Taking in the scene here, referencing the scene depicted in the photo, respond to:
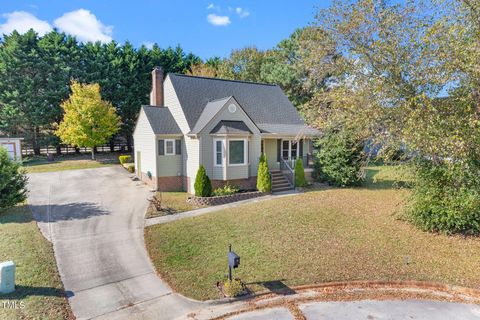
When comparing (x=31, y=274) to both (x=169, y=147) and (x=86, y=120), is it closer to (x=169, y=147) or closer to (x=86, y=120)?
(x=169, y=147)

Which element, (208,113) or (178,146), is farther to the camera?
(178,146)

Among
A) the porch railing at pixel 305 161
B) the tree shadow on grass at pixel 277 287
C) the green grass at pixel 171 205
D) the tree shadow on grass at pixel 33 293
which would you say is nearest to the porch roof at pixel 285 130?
the porch railing at pixel 305 161

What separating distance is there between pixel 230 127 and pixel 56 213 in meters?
10.2

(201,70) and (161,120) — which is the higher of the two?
(201,70)

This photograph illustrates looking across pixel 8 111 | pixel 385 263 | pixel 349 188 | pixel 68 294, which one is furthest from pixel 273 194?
pixel 8 111

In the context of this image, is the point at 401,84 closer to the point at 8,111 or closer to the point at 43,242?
the point at 43,242

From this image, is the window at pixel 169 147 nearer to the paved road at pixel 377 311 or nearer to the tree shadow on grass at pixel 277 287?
the tree shadow on grass at pixel 277 287

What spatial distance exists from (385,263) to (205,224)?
22.7 feet

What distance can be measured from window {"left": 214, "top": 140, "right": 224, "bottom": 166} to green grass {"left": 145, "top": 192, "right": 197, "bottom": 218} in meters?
2.90

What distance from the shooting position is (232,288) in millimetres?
7535

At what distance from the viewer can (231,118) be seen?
17891mm

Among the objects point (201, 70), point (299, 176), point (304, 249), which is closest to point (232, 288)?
point (304, 249)

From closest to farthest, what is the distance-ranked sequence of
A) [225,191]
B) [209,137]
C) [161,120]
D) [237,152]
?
[225,191], [209,137], [237,152], [161,120]

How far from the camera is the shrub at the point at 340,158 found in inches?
731
